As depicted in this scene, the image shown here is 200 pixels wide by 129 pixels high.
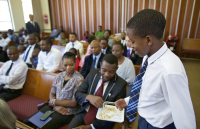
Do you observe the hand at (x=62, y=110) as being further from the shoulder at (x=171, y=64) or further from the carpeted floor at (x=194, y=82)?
the shoulder at (x=171, y=64)

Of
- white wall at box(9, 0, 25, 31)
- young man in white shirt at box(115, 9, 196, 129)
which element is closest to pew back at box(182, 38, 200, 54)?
young man in white shirt at box(115, 9, 196, 129)

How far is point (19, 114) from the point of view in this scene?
78.3 inches

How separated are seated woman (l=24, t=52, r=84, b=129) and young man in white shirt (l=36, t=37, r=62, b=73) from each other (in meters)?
1.31

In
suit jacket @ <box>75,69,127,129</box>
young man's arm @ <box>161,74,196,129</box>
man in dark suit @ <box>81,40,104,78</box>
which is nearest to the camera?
young man's arm @ <box>161,74,196,129</box>

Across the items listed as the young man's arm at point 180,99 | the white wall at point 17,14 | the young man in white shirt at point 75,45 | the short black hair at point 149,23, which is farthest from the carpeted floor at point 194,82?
the white wall at point 17,14

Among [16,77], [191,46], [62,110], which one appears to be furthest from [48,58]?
[191,46]

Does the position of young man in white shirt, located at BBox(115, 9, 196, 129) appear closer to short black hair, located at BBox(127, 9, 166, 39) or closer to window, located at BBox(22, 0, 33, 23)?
short black hair, located at BBox(127, 9, 166, 39)

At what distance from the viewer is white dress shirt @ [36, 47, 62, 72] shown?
10.3ft

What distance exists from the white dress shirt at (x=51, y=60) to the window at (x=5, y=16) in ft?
21.0

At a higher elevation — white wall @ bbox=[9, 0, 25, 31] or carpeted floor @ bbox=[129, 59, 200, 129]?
white wall @ bbox=[9, 0, 25, 31]

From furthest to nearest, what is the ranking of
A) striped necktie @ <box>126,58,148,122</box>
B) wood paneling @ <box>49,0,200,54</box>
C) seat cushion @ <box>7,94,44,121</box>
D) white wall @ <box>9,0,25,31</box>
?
1. white wall @ <box>9,0,25,31</box>
2. wood paneling @ <box>49,0,200,54</box>
3. seat cushion @ <box>7,94,44,121</box>
4. striped necktie @ <box>126,58,148,122</box>

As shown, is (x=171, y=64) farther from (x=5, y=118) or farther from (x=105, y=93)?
(x=5, y=118)

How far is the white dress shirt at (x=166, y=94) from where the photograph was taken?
68 cm

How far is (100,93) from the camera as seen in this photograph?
1.52 meters
